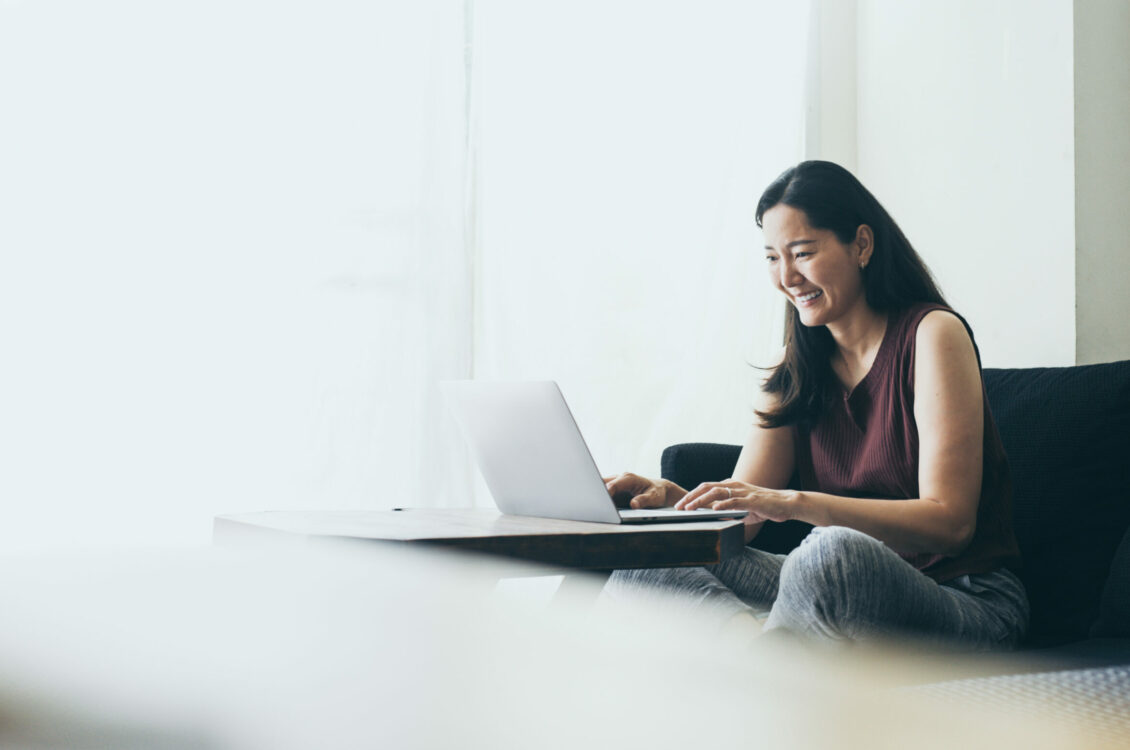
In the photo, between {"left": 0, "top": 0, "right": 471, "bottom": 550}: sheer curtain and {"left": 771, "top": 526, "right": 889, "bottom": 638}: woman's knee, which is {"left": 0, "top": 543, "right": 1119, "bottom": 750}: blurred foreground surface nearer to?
{"left": 771, "top": 526, "right": 889, "bottom": 638}: woman's knee

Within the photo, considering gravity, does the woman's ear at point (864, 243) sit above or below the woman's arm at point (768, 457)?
above

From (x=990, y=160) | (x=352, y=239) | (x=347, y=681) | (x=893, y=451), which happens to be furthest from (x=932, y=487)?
(x=352, y=239)

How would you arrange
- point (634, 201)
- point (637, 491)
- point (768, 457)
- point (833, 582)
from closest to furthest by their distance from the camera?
point (833, 582) < point (637, 491) < point (768, 457) < point (634, 201)

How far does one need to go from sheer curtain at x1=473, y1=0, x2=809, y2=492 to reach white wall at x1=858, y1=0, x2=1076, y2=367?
338mm

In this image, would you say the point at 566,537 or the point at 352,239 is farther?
the point at 352,239

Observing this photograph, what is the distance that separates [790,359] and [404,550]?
0.94 metres

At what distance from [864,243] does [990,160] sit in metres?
0.85

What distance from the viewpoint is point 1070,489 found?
1426mm

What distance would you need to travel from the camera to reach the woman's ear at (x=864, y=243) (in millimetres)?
1528

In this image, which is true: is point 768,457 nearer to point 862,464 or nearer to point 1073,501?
point 862,464

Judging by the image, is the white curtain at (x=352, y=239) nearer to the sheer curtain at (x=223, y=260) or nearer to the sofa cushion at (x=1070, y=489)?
the sheer curtain at (x=223, y=260)

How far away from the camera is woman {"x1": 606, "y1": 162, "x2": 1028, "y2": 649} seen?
3.52ft

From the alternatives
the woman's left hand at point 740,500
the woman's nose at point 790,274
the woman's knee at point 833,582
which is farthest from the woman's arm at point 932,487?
the woman's nose at point 790,274

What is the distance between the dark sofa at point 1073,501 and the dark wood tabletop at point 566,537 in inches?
21.5
